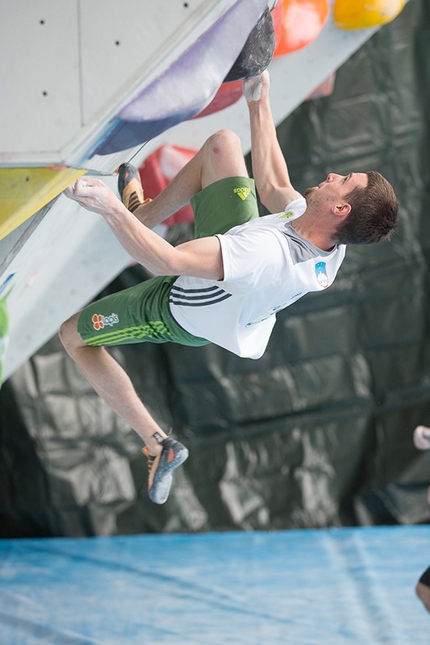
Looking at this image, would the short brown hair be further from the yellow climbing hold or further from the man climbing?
the yellow climbing hold

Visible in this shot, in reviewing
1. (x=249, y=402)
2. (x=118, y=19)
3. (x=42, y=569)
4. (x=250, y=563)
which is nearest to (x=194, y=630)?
(x=250, y=563)

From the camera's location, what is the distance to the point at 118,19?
154 centimetres

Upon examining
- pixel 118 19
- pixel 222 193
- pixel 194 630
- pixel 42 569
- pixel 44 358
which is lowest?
pixel 194 630

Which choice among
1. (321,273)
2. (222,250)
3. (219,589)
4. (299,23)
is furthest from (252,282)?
(219,589)

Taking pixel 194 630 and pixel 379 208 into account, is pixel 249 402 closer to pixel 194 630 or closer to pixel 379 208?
pixel 194 630

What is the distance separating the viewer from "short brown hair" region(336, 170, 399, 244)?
186 cm

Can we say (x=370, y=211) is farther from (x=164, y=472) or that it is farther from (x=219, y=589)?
(x=219, y=589)

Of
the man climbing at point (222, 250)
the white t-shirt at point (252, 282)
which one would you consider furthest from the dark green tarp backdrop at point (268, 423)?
the white t-shirt at point (252, 282)

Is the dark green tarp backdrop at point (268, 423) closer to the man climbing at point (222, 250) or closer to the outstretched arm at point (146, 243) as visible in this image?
the man climbing at point (222, 250)

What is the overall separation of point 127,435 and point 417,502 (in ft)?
5.12

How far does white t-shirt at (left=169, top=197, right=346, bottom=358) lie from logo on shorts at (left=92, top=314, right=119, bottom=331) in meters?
0.18

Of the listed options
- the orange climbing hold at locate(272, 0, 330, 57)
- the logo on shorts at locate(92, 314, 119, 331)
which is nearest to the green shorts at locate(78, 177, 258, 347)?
the logo on shorts at locate(92, 314, 119, 331)

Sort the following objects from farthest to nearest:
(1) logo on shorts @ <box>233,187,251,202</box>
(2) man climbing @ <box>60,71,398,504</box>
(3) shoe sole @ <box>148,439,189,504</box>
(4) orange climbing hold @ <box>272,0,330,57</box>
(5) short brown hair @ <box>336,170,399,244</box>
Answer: (4) orange climbing hold @ <box>272,0,330,57</box> → (3) shoe sole @ <box>148,439,189,504</box> → (1) logo on shorts @ <box>233,187,251,202</box> → (5) short brown hair @ <box>336,170,399,244</box> → (2) man climbing @ <box>60,71,398,504</box>

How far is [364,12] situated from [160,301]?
132cm
